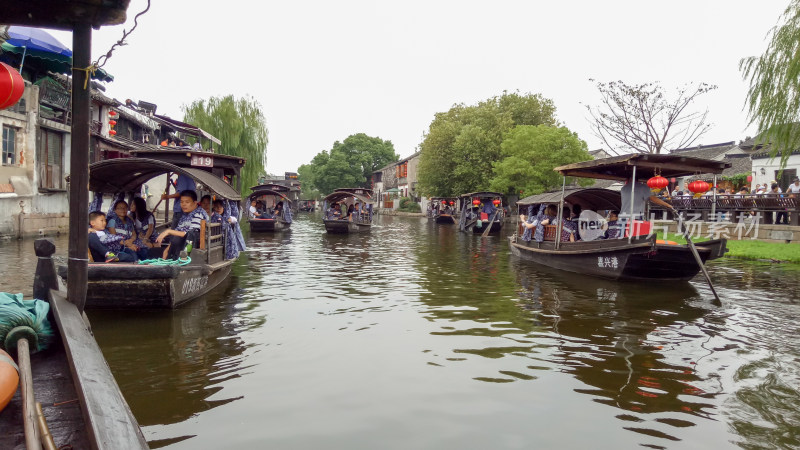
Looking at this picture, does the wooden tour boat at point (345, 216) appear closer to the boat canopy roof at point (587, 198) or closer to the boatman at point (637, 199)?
the boat canopy roof at point (587, 198)

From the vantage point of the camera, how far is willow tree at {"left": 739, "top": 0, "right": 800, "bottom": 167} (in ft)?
40.3

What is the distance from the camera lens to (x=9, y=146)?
620 inches

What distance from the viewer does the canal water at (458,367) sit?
3.72 meters

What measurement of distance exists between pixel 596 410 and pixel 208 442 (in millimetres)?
3025

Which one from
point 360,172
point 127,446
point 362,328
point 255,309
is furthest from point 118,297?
point 360,172

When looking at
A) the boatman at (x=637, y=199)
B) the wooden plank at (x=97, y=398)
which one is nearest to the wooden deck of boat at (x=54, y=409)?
the wooden plank at (x=97, y=398)

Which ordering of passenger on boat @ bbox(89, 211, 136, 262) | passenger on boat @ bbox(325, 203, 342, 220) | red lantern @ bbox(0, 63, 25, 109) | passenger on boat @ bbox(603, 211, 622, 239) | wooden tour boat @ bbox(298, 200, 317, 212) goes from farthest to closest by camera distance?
wooden tour boat @ bbox(298, 200, 317, 212)
passenger on boat @ bbox(325, 203, 342, 220)
passenger on boat @ bbox(603, 211, 622, 239)
passenger on boat @ bbox(89, 211, 136, 262)
red lantern @ bbox(0, 63, 25, 109)

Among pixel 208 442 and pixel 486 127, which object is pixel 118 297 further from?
pixel 486 127

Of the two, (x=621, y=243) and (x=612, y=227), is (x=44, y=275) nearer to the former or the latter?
(x=621, y=243)

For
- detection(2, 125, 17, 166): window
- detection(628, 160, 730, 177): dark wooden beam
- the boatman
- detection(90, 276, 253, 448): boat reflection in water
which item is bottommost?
detection(90, 276, 253, 448): boat reflection in water

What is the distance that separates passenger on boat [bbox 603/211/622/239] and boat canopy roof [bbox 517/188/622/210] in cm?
61

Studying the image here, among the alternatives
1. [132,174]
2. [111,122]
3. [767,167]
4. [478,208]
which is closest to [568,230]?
[132,174]

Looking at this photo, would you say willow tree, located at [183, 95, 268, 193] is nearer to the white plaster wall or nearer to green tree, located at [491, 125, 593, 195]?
green tree, located at [491, 125, 593, 195]

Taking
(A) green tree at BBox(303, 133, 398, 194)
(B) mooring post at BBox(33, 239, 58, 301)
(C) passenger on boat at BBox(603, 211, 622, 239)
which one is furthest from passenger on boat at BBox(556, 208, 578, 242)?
(A) green tree at BBox(303, 133, 398, 194)
